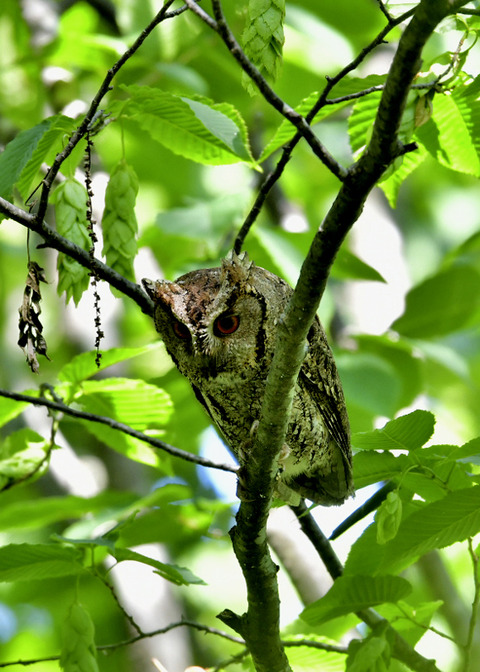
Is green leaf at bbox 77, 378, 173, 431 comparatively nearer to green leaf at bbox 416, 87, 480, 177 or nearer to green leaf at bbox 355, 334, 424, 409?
green leaf at bbox 416, 87, 480, 177

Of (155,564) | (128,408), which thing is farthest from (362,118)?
(155,564)

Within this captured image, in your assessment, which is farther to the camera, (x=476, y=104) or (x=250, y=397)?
(x=250, y=397)

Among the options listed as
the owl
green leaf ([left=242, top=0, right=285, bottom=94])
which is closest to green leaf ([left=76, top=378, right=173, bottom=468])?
the owl

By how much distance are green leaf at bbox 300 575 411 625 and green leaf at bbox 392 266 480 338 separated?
7.23 feet

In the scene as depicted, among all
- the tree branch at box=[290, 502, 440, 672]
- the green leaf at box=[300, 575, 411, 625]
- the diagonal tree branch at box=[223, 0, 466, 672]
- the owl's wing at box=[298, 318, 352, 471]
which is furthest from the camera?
the owl's wing at box=[298, 318, 352, 471]

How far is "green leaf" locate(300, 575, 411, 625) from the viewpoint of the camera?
1981 millimetres

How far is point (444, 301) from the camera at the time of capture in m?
4.01

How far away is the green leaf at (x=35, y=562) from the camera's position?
2053 mm

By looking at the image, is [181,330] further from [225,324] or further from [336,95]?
[336,95]

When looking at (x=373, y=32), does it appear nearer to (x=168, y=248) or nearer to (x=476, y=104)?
(x=168, y=248)

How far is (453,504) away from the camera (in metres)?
1.66

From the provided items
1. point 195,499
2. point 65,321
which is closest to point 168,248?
point 65,321

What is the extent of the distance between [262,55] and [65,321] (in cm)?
340

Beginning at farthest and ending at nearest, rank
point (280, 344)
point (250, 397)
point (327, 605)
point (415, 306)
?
point (415, 306) < point (250, 397) < point (327, 605) < point (280, 344)
